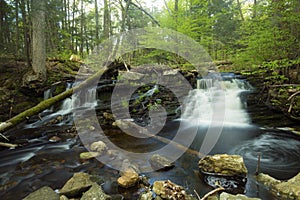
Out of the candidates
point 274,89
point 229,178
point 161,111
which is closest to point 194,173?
point 229,178

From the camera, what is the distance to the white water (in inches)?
297

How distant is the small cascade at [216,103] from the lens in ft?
25.0

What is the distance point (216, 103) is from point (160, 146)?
4.97 metres

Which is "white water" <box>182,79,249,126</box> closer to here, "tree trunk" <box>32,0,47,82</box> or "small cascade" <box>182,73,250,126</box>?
"small cascade" <box>182,73,250,126</box>

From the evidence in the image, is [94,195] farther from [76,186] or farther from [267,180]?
[267,180]

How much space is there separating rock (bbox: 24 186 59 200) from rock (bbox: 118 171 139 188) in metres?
1.03

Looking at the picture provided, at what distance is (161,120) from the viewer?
7656 millimetres

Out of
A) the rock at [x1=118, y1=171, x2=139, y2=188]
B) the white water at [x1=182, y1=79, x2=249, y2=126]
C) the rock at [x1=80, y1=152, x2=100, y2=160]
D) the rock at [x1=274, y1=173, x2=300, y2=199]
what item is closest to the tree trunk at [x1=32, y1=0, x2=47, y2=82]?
the rock at [x1=80, y1=152, x2=100, y2=160]

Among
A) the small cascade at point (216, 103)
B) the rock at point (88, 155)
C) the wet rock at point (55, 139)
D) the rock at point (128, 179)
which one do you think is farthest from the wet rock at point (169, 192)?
the small cascade at point (216, 103)

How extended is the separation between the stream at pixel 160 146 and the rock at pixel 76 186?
277mm

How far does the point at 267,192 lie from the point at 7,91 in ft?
31.9

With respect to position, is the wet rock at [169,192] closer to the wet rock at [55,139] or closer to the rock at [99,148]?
the rock at [99,148]

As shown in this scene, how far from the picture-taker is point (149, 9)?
69.9 feet

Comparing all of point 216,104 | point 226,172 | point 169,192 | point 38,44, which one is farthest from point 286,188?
point 38,44
